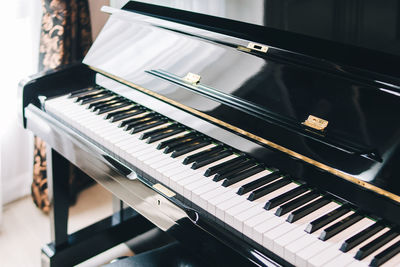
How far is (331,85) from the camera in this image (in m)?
1.27

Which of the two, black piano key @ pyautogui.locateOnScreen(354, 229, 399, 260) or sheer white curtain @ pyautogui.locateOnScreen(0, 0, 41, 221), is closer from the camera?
black piano key @ pyautogui.locateOnScreen(354, 229, 399, 260)

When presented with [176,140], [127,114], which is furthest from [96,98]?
[176,140]

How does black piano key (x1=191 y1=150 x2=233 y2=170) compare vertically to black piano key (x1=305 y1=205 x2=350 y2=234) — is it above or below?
below

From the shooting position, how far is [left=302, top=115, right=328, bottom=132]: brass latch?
124 cm

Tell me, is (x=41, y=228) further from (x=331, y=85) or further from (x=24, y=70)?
(x=331, y=85)

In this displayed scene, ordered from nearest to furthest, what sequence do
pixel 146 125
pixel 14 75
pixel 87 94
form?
pixel 146 125 → pixel 87 94 → pixel 14 75

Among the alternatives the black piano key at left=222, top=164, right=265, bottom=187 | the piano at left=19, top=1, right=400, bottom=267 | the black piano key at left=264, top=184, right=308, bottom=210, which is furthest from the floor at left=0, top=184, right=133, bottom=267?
the black piano key at left=264, top=184, right=308, bottom=210

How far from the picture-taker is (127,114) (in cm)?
163

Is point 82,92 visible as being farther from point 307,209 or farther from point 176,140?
point 307,209

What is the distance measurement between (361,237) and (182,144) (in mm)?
569

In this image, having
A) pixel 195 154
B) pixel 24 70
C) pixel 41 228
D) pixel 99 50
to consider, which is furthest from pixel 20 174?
pixel 195 154

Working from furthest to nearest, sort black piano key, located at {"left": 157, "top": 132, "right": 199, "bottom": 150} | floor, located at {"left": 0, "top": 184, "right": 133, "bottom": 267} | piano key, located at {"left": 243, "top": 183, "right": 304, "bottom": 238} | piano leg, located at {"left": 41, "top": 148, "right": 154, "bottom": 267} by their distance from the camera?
1. floor, located at {"left": 0, "top": 184, "right": 133, "bottom": 267}
2. piano leg, located at {"left": 41, "top": 148, "right": 154, "bottom": 267}
3. black piano key, located at {"left": 157, "top": 132, "right": 199, "bottom": 150}
4. piano key, located at {"left": 243, "top": 183, "right": 304, "bottom": 238}

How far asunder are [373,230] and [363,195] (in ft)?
0.28

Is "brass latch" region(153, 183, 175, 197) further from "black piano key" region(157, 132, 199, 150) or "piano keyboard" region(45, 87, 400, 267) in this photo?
"black piano key" region(157, 132, 199, 150)
